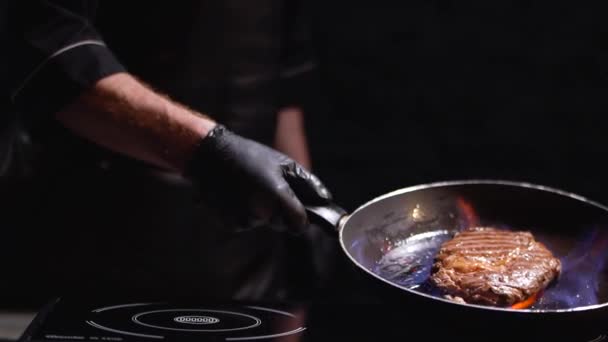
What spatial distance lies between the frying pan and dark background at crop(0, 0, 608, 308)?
1.34 metres

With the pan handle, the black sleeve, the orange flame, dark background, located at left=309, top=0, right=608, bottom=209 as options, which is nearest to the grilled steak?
the orange flame

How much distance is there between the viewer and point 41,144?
2342 mm

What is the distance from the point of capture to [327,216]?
156 cm

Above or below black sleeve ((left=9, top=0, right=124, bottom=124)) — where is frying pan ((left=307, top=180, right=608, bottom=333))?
below

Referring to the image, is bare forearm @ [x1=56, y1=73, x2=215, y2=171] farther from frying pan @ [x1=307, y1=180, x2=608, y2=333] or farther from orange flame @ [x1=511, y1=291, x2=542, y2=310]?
orange flame @ [x1=511, y1=291, x2=542, y2=310]

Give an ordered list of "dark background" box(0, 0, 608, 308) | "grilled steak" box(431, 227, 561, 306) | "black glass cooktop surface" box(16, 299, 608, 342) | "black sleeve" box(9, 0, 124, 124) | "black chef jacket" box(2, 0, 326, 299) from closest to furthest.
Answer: "black glass cooktop surface" box(16, 299, 608, 342) → "grilled steak" box(431, 227, 561, 306) → "black sleeve" box(9, 0, 124, 124) → "black chef jacket" box(2, 0, 326, 299) → "dark background" box(0, 0, 608, 308)

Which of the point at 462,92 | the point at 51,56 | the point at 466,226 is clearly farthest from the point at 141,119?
the point at 462,92

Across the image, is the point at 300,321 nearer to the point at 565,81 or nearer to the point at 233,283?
the point at 233,283

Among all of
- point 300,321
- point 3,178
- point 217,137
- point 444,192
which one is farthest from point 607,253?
point 3,178

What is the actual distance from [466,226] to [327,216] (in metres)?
0.44

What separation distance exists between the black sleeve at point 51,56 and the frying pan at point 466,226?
0.64 metres

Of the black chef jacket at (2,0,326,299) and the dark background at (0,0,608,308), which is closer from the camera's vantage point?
the black chef jacket at (2,0,326,299)

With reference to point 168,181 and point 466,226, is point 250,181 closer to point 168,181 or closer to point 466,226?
point 466,226

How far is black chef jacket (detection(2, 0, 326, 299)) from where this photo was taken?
7.45 ft
